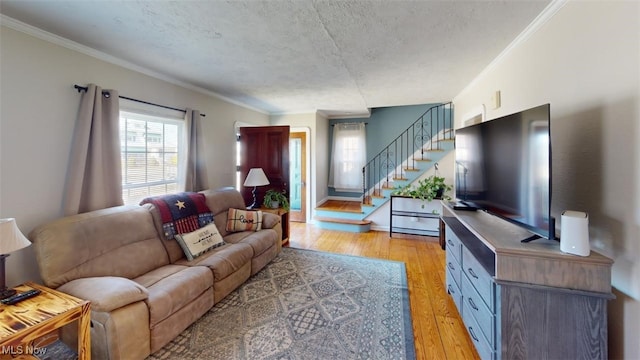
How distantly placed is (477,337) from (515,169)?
1.19 m

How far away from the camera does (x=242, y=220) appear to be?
3529mm

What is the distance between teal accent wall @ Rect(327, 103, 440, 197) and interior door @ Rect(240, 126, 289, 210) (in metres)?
2.44

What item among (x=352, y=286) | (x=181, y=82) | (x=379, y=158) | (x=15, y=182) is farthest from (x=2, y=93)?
(x=379, y=158)

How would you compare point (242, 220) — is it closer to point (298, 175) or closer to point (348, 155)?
point (298, 175)

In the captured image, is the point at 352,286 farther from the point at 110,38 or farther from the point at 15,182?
the point at 110,38

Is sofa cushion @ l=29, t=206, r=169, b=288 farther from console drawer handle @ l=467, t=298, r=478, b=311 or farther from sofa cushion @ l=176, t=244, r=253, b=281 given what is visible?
console drawer handle @ l=467, t=298, r=478, b=311

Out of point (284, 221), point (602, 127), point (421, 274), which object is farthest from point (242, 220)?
point (602, 127)

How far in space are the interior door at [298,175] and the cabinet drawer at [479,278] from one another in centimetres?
396

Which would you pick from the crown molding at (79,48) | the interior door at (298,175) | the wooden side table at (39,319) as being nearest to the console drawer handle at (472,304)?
the wooden side table at (39,319)

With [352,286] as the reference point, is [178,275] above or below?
above

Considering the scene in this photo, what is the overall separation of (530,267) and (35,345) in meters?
3.41

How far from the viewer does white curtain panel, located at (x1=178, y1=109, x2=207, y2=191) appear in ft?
11.3

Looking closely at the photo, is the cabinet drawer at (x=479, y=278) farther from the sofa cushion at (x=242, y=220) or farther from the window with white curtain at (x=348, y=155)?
the window with white curtain at (x=348, y=155)

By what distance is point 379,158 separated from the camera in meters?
6.21
